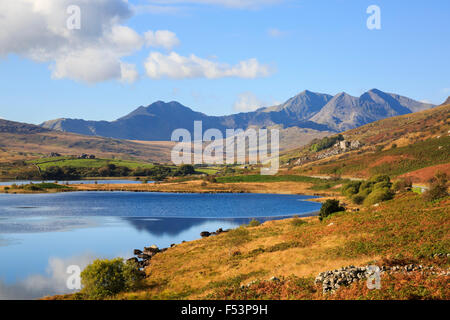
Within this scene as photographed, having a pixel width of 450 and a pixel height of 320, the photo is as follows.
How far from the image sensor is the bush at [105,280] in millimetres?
36625

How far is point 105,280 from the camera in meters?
37.5

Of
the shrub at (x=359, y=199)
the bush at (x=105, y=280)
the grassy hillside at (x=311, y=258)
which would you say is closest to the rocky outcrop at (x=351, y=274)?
the grassy hillside at (x=311, y=258)

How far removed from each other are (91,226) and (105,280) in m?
47.3

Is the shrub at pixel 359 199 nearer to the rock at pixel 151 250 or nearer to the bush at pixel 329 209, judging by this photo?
the bush at pixel 329 209

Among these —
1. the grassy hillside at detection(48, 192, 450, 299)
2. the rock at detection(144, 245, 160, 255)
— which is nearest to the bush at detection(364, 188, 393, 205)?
the grassy hillside at detection(48, 192, 450, 299)

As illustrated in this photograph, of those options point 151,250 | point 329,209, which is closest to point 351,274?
point 151,250

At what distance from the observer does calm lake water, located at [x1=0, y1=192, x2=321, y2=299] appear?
1885 inches

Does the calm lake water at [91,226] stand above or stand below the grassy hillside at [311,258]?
below

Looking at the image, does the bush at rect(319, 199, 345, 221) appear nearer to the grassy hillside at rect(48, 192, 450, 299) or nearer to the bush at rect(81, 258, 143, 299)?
the grassy hillside at rect(48, 192, 450, 299)

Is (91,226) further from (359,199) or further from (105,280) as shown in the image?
(359,199)

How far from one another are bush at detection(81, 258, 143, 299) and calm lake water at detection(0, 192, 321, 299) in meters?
5.28

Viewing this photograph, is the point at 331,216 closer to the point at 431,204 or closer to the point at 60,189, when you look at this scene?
the point at 431,204

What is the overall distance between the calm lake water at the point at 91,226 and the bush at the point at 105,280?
208 inches
